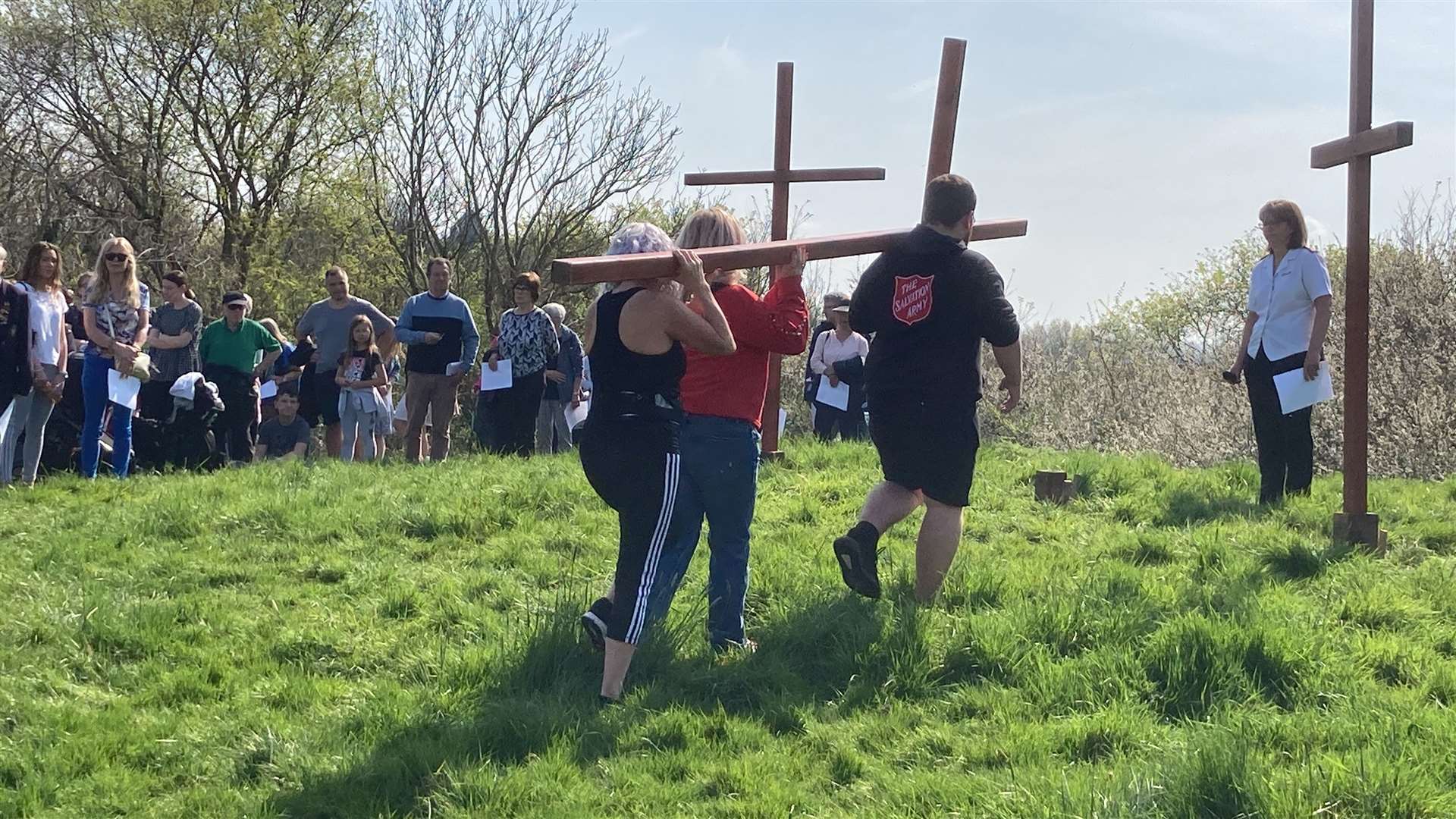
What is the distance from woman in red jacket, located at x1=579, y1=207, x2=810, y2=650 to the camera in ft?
16.4

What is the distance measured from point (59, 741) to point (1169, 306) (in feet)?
121

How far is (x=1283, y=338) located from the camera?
25.4ft

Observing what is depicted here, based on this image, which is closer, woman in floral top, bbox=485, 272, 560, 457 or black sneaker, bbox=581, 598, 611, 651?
black sneaker, bbox=581, 598, 611, 651

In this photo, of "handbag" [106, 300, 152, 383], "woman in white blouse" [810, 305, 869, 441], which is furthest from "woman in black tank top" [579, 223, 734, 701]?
"woman in white blouse" [810, 305, 869, 441]

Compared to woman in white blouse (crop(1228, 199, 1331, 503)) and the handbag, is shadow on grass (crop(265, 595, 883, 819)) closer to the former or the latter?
woman in white blouse (crop(1228, 199, 1331, 503))

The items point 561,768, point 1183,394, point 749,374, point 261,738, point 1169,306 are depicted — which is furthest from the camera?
point 1169,306

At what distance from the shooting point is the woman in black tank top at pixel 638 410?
450cm

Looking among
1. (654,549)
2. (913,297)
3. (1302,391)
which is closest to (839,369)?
(1302,391)

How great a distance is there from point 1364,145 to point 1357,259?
1.96 ft

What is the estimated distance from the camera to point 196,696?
491 cm

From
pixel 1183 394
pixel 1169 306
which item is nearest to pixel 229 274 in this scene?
pixel 1183 394

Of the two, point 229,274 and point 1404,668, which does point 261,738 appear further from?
point 229,274

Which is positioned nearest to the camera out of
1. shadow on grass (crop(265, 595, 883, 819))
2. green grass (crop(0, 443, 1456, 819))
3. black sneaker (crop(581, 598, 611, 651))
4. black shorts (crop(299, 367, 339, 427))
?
green grass (crop(0, 443, 1456, 819))

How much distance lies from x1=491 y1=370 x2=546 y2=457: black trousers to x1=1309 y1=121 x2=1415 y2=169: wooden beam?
21.4 ft
